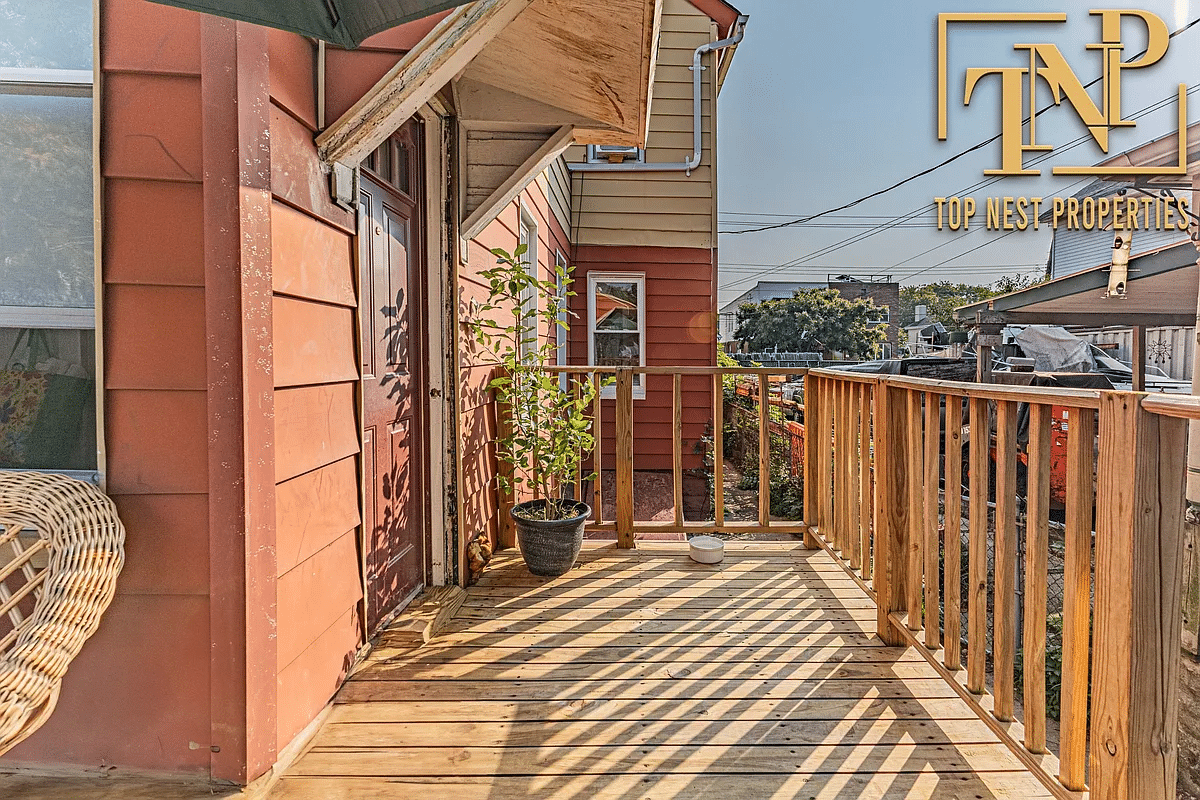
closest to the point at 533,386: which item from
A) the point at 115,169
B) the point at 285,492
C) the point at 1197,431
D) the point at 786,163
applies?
the point at 285,492

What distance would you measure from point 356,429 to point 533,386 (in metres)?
1.15

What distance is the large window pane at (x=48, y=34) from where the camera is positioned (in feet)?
4.34

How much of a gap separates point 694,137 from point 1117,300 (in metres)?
4.35

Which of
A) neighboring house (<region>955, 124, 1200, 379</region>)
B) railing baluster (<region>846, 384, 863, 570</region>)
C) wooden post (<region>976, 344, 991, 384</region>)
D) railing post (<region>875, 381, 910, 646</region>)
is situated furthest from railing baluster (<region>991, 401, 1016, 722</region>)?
wooden post (<region>976, 344, 991, 384</region>)

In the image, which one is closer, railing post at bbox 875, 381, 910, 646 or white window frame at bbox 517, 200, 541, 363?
railing post at bbox 875, 381, 910, 646

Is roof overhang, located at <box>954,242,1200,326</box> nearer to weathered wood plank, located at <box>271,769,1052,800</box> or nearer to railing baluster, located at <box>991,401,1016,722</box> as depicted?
railing baluster, located at <box>991,401,1016,722</box>

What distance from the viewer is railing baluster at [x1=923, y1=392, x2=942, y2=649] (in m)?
1.75

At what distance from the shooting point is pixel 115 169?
4.38ft

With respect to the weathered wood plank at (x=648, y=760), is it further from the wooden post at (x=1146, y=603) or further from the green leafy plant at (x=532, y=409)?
the green leafy plant at (x=532, y=409)

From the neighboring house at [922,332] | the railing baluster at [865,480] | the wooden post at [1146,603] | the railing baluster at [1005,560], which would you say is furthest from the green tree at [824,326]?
the wooden post at [1146,603]

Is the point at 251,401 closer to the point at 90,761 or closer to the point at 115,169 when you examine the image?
the point at 115,169

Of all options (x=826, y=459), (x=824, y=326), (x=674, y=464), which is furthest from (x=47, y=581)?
(x=824, y=326)

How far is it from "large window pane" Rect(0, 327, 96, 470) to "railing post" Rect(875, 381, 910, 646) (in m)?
2.27

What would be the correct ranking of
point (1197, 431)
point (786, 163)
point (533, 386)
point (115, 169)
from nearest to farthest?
point (115, 169) → point (1197, 431) → point (533, 386) → point (786, 163)
